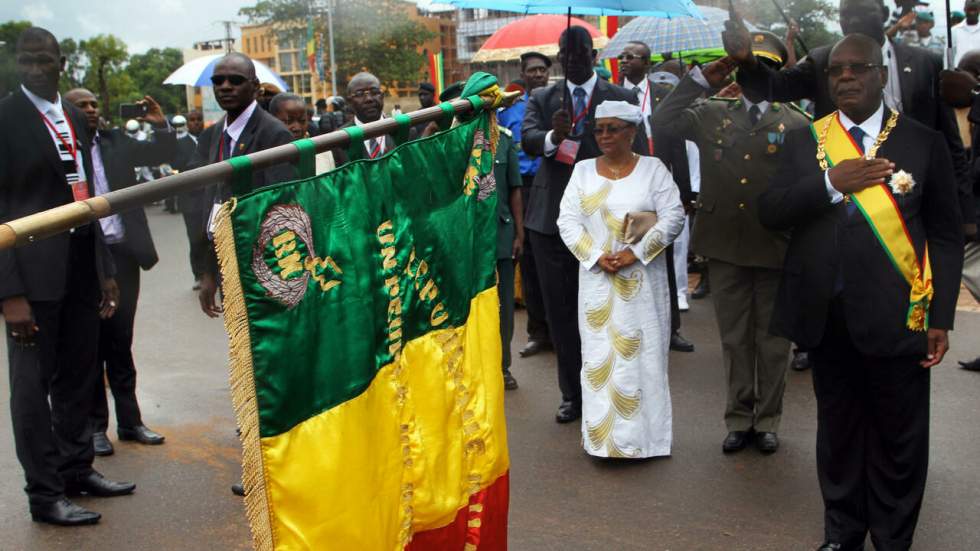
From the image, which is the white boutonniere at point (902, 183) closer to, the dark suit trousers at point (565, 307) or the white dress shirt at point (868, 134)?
the white dress shirt at point (868, 134)

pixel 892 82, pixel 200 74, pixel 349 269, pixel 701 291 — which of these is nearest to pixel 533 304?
pixel 701 291

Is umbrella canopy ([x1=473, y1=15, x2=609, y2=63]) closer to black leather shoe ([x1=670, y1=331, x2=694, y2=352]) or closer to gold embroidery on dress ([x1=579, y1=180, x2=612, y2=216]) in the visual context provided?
black leather shoe ([x1=670, y1=331, x2=694, y2=352])

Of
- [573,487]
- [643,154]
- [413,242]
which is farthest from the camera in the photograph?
[643,154]

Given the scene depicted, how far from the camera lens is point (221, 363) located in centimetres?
800

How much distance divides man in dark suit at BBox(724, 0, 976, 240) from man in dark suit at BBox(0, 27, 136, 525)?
3105mm

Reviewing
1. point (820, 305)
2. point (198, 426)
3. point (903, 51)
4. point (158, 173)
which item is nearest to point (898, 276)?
point (820, 305)

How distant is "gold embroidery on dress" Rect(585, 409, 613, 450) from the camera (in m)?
5.55

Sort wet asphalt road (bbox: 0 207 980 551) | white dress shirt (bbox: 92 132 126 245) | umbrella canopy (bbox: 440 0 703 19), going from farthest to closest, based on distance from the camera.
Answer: umbrella canopy (bbox: 440 0 703 19) → white dress shirt (bbox: 92 132 126 245) → wet asphalt road (bbox: 0 207 980 551)

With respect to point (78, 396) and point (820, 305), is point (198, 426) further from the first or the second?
point (820, 305)

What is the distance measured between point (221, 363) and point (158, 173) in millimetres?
15387

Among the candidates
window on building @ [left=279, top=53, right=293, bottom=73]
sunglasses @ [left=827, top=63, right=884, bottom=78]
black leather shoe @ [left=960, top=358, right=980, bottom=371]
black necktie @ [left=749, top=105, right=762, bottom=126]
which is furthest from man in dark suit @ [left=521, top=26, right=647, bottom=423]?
window on building @ [left=279, top=53, right=293, bottom=73]

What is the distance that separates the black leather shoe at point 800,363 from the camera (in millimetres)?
7230

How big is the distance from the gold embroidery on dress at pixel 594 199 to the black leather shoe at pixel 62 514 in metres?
2.96

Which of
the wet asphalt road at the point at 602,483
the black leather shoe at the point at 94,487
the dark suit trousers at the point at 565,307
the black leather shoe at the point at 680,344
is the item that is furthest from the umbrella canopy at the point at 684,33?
the black leather shoe at the point at 94,487
